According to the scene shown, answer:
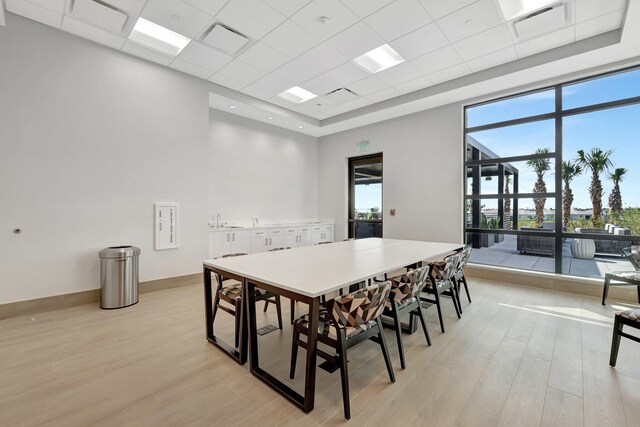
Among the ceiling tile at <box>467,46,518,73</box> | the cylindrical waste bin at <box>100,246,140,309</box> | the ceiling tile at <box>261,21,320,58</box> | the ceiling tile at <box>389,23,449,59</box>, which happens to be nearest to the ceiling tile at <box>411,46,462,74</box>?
the ceiling tile at <box>389,23,449,59</box>

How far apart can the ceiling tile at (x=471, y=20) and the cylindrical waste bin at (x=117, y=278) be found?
4911 mm

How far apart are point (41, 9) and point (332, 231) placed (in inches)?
247

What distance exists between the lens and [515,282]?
15.4ft

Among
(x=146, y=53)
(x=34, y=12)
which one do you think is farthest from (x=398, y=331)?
(x=34, y=12)

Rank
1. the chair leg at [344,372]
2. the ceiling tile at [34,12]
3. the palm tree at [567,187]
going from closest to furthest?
the chair leg at [344,372]
the ceiling tile at [34,12]
the palm tree at [567,187]

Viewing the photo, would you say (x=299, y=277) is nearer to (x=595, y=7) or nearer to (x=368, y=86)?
(x=368, y=86)

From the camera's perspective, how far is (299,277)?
2.10 meters

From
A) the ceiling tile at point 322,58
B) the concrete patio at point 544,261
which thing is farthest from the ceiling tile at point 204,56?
the concrete patio at point 544,261

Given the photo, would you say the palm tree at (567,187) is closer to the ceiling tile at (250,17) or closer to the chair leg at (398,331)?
the chair leg at (398,331)

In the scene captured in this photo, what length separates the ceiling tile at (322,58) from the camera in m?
3.91

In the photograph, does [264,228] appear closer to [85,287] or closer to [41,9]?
[85,287]

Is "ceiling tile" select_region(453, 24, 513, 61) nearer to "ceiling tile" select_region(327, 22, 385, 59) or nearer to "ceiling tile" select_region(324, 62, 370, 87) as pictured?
"ceiling tile" select_region(327, 22, 385, 59)

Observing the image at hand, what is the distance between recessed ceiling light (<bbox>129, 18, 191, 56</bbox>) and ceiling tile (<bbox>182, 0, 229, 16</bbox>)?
710mm

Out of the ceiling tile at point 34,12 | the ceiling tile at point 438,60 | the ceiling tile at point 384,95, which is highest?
the ceiling tile at point 34,12
